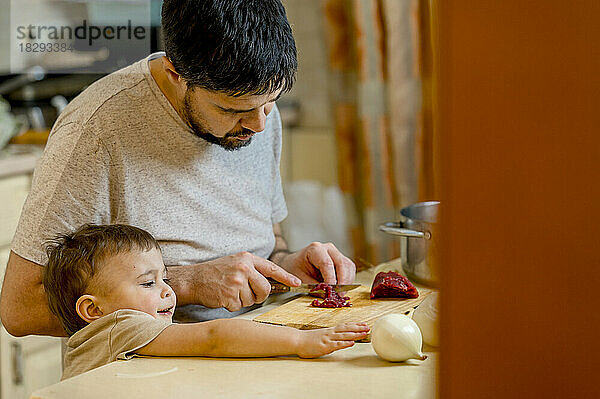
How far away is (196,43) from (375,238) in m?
1.65

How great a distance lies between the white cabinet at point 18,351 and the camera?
199cm

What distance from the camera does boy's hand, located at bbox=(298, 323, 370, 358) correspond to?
2.91 ft

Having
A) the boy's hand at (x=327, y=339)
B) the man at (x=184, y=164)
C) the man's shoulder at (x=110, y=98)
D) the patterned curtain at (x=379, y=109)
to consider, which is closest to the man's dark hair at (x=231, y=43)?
the man at (x=184, y=164)

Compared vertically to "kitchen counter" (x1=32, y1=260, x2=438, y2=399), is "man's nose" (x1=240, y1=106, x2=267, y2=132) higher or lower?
higher

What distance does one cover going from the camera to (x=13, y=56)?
2.38m

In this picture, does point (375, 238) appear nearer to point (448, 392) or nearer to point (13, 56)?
point (13, 56)

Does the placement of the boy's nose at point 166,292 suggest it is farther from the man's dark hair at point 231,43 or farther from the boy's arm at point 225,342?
the man's dark hair at point 231,43

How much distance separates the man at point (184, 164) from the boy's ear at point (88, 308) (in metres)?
0.11

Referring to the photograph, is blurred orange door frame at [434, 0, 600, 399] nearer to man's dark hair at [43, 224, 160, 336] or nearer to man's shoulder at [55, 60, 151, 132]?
man's dark hair at [43, 224, 160, 336]

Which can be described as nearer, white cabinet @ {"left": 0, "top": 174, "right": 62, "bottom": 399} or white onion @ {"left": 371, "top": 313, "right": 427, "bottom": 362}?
white onion @ {"left": 371, "top": 313, "right": 427, "bottom": 362}

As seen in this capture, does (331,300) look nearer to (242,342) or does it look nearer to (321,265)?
(321,265)

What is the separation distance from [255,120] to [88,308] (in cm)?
36

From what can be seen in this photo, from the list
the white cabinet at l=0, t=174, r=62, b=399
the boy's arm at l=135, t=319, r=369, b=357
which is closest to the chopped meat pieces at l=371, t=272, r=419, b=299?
the boy's arm at l=135, t=319, r=369, b=357

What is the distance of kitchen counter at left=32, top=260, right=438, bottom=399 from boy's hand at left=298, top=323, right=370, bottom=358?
0.01 metres
